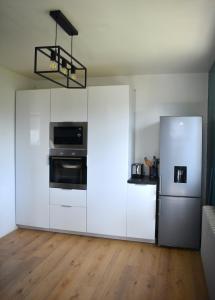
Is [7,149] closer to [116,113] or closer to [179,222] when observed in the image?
[116,113]

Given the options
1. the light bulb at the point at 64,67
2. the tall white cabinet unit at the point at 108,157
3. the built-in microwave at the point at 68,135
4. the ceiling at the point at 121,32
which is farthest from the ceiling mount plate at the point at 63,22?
the built-in microwave at the point at 68,135

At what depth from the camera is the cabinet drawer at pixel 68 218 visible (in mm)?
3855

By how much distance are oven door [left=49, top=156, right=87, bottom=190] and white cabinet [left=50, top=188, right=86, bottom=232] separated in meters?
0.09

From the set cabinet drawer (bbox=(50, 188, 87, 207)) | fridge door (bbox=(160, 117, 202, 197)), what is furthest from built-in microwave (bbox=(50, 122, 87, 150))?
fridge door (bbox=(160, 117, 202, 197))

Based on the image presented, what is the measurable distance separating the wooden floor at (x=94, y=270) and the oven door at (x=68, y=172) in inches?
31.0

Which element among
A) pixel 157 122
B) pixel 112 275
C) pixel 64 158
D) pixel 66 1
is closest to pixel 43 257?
pixel 112 275

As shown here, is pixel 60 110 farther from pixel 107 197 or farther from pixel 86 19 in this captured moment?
pixel 86 19

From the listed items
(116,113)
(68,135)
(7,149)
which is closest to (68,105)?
(68,135)

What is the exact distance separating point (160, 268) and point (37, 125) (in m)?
2.64

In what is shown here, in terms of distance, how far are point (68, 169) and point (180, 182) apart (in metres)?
1.65

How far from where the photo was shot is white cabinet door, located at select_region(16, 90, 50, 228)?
396 centimetres

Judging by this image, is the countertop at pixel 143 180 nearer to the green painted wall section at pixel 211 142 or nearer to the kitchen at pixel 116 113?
the kitchen at pixel 116 113

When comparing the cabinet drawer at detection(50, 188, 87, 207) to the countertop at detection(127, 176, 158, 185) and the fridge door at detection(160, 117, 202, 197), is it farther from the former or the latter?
the fridge door at detection(160, 117, 202, 197)

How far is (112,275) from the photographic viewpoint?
2.81m
